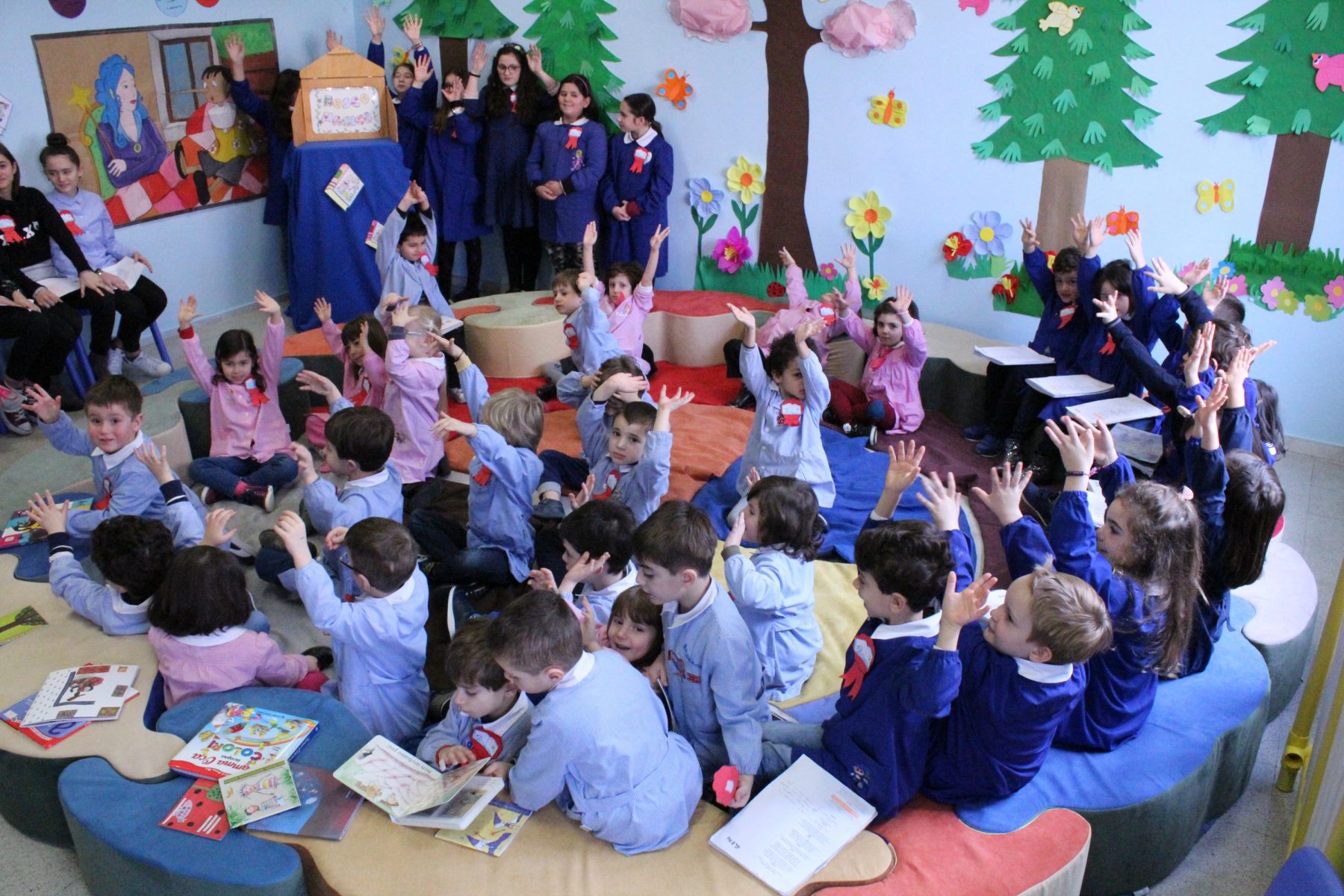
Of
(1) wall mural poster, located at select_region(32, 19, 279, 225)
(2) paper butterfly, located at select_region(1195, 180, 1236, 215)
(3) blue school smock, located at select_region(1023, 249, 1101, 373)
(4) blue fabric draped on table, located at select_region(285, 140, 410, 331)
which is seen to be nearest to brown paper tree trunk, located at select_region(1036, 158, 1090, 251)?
(3) blue school smock, located at select_region(1023, 249, 1101, 373)

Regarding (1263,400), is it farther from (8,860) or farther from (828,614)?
(8,860)

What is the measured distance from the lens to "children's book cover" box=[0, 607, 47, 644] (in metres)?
3.08

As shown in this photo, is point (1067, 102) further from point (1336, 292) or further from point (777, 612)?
point (777, 612)

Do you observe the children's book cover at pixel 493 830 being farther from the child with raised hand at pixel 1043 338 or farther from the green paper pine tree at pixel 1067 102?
the green paper pine tree at pixel 1067 102

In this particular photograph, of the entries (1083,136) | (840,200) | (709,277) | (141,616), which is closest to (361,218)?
(709,277)

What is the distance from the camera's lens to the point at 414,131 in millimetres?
6605

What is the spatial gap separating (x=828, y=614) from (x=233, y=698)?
185 centimetres

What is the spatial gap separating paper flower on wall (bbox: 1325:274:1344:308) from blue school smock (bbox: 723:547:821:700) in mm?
3369

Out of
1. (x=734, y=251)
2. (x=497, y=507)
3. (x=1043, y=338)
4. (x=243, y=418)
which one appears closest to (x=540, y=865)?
(x=497, y=507)

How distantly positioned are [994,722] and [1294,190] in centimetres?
383

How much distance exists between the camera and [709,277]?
21.5 ft

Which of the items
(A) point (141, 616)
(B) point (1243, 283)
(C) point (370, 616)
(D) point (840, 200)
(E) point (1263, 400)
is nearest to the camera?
(C) point (370, 616)

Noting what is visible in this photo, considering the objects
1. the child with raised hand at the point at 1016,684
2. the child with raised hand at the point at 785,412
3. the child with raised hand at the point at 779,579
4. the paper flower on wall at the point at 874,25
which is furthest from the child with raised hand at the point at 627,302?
the child with raised hand at the point at 1016,684

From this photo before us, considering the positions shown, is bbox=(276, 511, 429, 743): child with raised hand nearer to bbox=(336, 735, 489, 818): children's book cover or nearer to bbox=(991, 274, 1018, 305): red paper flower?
bbox=(336, 735, 489, 818): children's book cover
